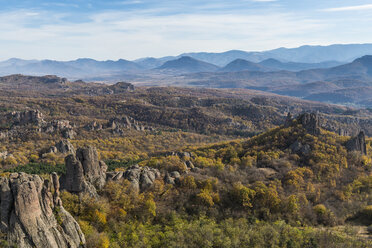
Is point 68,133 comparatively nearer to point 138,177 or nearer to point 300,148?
point 138,177

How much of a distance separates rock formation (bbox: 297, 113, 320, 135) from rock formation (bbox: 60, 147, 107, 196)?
59206mm

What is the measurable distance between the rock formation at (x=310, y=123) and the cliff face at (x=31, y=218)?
68.4m

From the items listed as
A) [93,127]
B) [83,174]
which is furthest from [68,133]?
[83,174]

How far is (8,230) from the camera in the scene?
1293 inches

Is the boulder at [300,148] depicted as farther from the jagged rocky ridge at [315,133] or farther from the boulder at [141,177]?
the boulder at [141,177]

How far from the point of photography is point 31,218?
33.5m

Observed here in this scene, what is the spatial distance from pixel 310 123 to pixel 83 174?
211 feet

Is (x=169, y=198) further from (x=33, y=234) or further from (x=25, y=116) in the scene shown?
(x=25, y=116)

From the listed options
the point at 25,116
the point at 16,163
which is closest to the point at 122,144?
the point at 16,163

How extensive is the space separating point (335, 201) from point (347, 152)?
A: 24093 mm

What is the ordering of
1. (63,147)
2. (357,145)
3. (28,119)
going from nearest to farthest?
(357,145) → (63,147) → (28,119)

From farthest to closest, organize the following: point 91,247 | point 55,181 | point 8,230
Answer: point 55,181, point 91,247, point 8,230

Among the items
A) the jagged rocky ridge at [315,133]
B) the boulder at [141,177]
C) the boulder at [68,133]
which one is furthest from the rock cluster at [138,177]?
the boulder at [68,133]

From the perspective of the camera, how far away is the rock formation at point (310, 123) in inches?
3221
